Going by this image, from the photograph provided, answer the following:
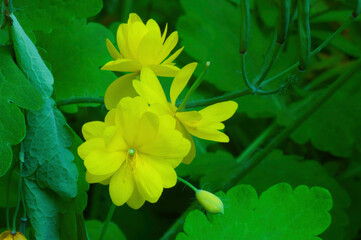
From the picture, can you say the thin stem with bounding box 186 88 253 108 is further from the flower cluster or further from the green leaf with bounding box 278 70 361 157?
the green leaf with bounding box 278 70 361 157

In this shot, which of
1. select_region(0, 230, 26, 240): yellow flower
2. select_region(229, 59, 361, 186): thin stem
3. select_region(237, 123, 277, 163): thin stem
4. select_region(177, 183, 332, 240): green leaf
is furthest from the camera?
select_region(237, 123, 277, 163): thin stem

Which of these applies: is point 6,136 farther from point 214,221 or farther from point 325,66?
point 325,66

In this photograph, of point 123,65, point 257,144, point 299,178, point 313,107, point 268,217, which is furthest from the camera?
point 257,144

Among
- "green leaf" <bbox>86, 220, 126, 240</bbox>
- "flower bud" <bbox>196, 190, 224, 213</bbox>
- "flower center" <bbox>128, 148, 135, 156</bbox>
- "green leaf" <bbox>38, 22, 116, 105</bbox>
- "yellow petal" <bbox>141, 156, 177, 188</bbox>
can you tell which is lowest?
"green leaf" <bbox>86, 220, 126, 240</bbox>

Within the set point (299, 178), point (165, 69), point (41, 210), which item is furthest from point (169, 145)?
point (299, 178)

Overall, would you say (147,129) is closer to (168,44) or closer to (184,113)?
(184,113)

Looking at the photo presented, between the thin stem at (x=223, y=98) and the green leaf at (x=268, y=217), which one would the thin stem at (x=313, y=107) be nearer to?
the green leaf at (x=268, y=217)

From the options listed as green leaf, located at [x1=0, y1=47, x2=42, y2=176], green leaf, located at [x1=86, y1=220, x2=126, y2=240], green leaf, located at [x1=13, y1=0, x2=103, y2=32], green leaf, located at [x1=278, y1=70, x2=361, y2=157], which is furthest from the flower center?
green leaf, located at [x1=278, y1=70, x2=361, y2=157]
